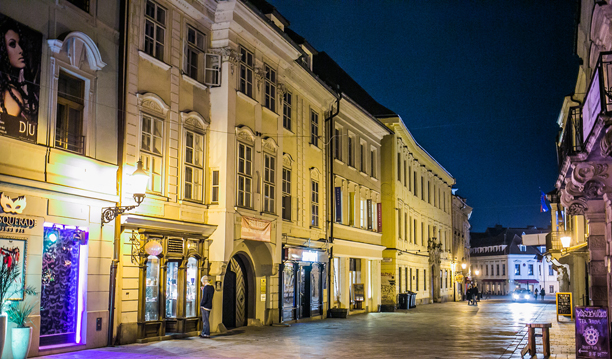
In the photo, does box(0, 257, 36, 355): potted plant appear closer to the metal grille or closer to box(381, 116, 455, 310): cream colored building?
the metal grille

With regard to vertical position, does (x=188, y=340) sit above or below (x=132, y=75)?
below

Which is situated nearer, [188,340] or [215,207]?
[188,340]

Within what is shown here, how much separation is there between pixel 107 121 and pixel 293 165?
11.3 metres

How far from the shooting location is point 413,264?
47719mm

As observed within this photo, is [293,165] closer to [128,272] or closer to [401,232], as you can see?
[128,272]

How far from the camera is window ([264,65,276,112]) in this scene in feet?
80.8

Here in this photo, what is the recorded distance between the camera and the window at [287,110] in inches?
1056

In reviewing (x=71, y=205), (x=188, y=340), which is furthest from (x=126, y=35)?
(x=188, y=340)

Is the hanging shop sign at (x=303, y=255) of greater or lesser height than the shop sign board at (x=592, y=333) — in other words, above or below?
above

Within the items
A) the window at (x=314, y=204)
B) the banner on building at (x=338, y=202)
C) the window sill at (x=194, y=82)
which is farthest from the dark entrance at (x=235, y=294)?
the banner on building at (x=338, y=202)

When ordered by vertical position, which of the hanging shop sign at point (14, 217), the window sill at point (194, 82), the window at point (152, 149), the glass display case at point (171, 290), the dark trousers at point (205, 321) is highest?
the window sill at point (194, 82)

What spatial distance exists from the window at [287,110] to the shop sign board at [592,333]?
14.9 metres

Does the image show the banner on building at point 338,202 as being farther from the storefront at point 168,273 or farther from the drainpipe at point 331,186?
the storefront at point 168,273

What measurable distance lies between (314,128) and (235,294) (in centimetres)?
970
